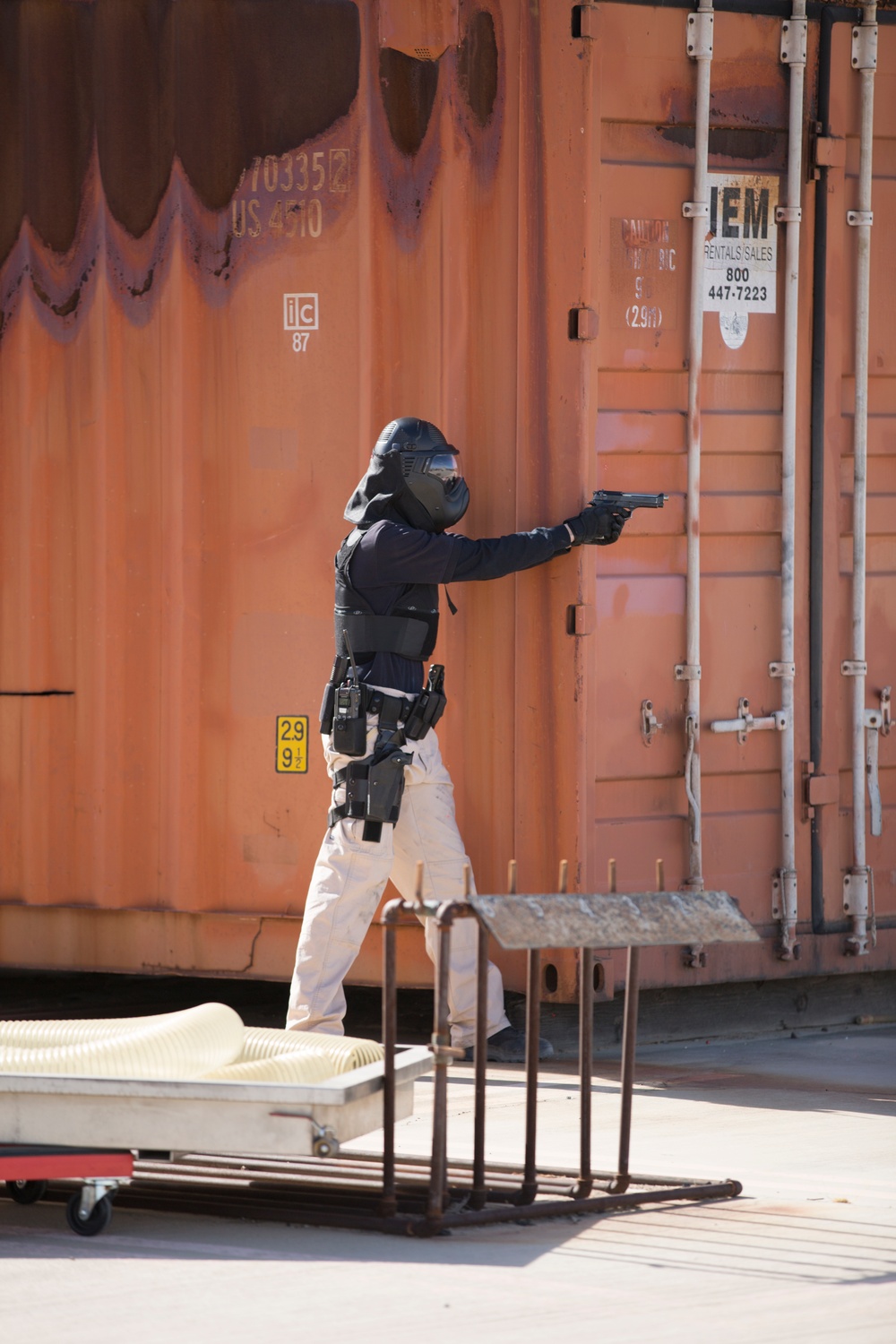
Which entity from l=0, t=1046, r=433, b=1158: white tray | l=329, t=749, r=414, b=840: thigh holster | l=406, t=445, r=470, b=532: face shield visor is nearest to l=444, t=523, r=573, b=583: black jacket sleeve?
l=406, t=445, r=470, b=532: face shield visor

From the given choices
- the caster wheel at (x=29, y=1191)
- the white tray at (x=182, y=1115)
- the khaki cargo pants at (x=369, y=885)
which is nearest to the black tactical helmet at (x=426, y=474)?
the khaki cargo pants at (x=369, y=885)

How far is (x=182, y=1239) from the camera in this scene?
3.95 metres

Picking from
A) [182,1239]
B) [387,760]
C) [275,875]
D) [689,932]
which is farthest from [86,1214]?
[275,875]

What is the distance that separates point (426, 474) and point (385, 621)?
0.45 meters

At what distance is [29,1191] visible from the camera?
425cm

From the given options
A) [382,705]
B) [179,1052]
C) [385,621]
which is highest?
[385,621]

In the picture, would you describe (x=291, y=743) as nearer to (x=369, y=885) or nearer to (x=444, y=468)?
(x=369, y=885)

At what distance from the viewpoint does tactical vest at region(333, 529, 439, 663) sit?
5.58m

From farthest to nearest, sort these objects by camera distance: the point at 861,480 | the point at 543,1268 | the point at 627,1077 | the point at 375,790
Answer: the point at 861,480 < the point at 375,790 < the point at 627,1077 < the point at 543,1268

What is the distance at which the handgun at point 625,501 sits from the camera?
5.77 m

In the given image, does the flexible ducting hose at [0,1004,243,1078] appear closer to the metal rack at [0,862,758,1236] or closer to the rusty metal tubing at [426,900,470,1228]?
the metal rack at [0,862,758,1236]

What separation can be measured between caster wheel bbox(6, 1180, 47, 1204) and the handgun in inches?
105

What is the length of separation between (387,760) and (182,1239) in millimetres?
1871

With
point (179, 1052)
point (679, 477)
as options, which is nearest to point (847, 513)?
point (679, 477)
